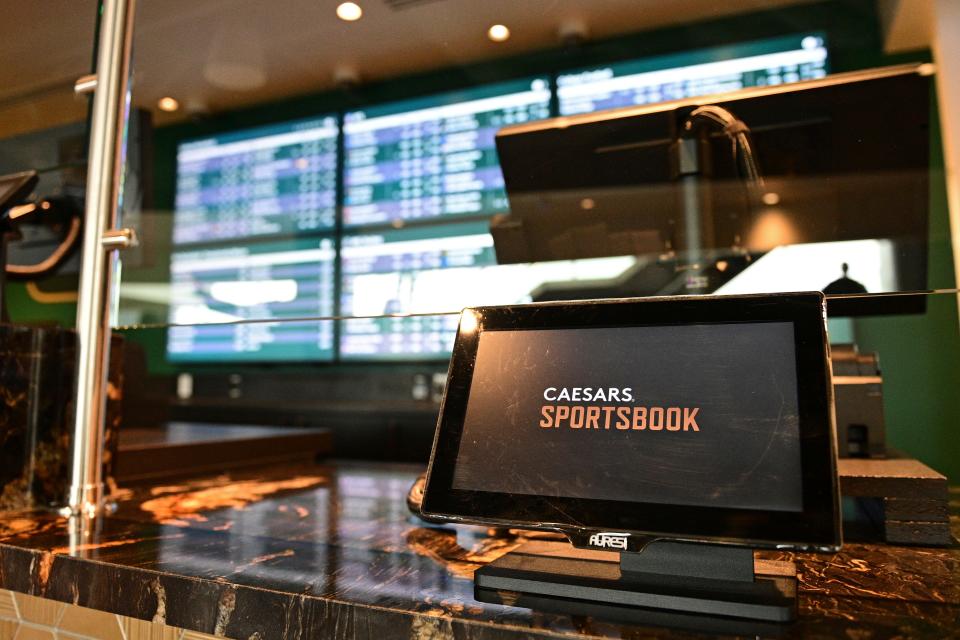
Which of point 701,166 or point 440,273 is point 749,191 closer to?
point 701,166

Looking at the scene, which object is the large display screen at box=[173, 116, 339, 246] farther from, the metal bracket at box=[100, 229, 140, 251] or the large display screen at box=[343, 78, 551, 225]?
the metal bracket at box=[100, 229, 140, 251]

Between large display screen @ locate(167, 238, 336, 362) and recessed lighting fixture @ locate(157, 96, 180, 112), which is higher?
recessed lighting fixture @ locate(157, 96, 180, 112)

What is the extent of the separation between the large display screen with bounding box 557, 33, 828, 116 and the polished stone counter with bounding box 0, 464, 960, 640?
738mm

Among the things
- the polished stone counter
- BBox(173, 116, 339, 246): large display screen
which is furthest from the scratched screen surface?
BBox(173, 116, 339, 246): large display screen

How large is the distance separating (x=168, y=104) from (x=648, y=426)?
1394 mm

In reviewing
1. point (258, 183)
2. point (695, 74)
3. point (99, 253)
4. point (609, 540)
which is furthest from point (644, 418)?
point (258, 183)

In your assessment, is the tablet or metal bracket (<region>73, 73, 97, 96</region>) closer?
the tablet

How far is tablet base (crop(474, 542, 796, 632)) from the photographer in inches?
21.5

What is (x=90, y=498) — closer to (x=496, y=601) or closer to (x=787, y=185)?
(x=496, y=601)

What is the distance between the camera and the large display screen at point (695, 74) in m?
1.11

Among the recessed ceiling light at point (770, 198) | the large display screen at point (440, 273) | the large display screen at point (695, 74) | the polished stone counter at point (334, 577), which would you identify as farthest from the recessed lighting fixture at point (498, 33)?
the polished stone counter at point (334, 577)

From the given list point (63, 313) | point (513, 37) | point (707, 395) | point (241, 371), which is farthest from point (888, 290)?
point (241, 371)

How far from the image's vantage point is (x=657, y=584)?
586 millimetres

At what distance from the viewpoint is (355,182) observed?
5.63 ft
